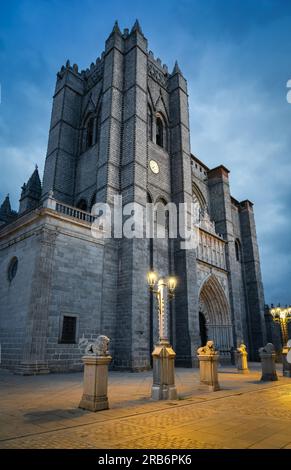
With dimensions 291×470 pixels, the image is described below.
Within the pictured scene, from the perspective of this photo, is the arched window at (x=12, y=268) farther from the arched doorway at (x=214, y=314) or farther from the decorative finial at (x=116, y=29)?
the decorative finial at (x=116, y=29)

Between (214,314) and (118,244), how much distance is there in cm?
1029

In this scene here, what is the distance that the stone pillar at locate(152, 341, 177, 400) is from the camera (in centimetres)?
699

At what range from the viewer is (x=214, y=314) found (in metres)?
22.5

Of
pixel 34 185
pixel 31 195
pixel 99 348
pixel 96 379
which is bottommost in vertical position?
pixel 96 379

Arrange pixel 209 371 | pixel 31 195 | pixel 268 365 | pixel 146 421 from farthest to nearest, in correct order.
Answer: pixel 31 195, pixel 268 365, pixel 209 371, pixel 146 421

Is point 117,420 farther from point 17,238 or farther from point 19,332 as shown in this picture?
point 17,238

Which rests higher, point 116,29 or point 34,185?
point 116,29

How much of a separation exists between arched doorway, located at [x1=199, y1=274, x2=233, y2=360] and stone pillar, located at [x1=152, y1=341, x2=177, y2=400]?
48.0 ft

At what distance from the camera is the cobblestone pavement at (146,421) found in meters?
3.70

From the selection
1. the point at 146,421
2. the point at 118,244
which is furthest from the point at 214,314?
the point at 146,421

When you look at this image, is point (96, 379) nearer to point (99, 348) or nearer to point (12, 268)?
point (99, 348)

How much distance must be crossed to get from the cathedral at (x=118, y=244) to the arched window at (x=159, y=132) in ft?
0.36

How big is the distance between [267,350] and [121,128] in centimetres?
1509

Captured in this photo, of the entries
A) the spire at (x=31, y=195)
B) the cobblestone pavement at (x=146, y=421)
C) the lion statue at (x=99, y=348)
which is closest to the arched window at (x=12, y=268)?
the cobblestone pavement at (x=146, y=421)
